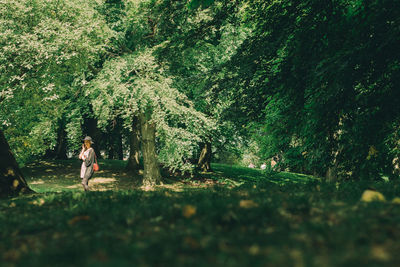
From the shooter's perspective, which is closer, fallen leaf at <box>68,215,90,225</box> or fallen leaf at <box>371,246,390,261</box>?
fallen leaf at <box>371,246,390,261</box>

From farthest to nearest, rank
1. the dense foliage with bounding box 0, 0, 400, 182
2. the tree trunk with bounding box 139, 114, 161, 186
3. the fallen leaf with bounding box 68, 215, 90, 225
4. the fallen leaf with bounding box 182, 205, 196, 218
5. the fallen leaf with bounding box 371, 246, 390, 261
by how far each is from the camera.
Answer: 1. the tree trunk with bounding box 139, 114, 161, 186
2. the dense foliage with bounding box 0, 0, 400, 182
3. the fallen leaf with bounding box 68, 215, 90, 225
4. the fallen leaf with bounding box 182, 205, 196, 218
5. the fallen leaf with bounding box 371, 246, 390, 261

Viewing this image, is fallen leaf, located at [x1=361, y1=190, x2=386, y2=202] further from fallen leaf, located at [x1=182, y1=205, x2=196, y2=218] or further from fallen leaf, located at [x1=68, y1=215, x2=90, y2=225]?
fallen leaf, located at [x1=68, y1=215, x2=90, y2=225]

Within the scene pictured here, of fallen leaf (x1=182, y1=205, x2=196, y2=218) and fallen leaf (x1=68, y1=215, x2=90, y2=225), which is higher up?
fallen leaf (x1=182, y1=205, x2=196, y2=218)

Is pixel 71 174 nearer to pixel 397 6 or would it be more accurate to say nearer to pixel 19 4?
pixel 19 4

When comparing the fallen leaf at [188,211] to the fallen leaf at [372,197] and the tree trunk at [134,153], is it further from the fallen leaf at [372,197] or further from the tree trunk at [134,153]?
the tree trunk at [134,153]

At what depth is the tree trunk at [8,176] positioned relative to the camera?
32.1ft

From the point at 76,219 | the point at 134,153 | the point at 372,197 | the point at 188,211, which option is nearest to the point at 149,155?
the point at 134,153

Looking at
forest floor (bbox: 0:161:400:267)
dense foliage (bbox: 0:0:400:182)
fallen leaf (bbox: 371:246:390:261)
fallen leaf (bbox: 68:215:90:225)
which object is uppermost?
dense foliage (bbox: 0:0:400:182)

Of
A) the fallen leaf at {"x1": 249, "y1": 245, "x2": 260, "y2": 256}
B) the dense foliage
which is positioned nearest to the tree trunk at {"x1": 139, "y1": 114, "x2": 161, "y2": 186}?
the dense foliage

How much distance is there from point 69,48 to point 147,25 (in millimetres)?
4781

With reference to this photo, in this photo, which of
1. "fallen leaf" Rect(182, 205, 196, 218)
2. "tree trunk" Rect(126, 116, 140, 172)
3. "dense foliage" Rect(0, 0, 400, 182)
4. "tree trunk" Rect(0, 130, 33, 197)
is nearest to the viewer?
"fallen leaf" Rect(182, 205, 196, 218)

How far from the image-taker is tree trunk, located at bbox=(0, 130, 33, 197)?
9.80 m

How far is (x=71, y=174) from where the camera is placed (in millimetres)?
23281

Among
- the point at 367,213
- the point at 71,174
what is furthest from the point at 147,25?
the point at 367,213
